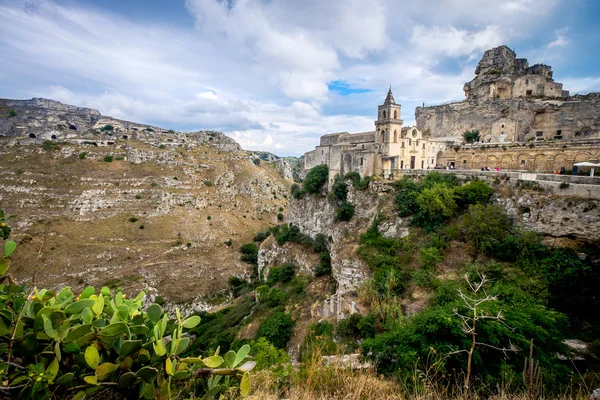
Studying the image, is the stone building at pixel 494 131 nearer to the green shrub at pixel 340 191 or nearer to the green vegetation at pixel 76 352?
the green shrub at pixel 340 191

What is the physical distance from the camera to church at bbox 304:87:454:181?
24.2m

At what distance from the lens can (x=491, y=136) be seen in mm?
29125

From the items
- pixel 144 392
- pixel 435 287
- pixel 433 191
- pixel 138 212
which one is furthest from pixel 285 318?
pixel 138 212

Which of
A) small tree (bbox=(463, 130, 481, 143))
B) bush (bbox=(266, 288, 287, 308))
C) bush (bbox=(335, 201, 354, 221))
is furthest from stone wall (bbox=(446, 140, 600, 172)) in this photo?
bush (bbox=(266, 288, 287, 308))

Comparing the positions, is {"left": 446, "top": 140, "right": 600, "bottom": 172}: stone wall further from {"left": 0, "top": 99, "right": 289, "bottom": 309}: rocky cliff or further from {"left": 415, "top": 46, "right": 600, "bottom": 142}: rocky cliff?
{"left": 0, "top": 99, "right": 289, "bottom": 309}: rocky cliff

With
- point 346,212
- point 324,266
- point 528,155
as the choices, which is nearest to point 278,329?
point 324,266

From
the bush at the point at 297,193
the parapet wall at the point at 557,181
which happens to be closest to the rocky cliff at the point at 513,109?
the parapet wall at the point at 557,181

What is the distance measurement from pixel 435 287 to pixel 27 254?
37553mm

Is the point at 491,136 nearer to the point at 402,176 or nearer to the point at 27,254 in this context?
the point at 402,176

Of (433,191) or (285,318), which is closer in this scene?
(433,191)

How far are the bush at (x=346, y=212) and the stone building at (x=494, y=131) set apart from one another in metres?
3.42

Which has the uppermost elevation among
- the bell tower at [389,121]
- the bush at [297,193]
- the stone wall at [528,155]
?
the bell tower at [389,121]

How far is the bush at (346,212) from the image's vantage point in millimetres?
24111

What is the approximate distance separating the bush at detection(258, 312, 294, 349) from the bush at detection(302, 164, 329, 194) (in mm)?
14633
